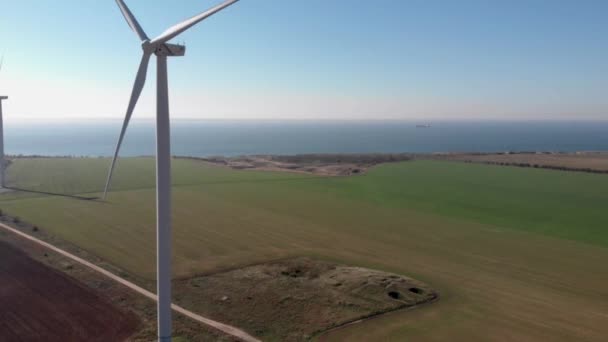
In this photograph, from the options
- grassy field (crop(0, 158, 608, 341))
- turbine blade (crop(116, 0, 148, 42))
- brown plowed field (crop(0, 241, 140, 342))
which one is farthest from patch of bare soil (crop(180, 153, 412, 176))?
turbine blade (crop(116, 0, 148, 42))

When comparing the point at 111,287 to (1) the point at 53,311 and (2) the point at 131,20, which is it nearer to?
(1) the point at 53,311

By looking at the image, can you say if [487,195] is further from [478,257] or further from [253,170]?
[253,170]

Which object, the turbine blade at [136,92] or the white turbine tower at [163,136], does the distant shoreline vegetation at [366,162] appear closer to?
the turbine blade at [136,92]

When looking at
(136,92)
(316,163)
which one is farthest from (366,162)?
(136,92)

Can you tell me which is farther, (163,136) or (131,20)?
(131,20)

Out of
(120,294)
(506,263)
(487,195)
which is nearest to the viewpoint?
(120,294)

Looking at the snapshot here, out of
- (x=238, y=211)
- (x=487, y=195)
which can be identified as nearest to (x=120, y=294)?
(x=238, y=211)

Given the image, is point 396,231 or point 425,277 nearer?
point 425,277
